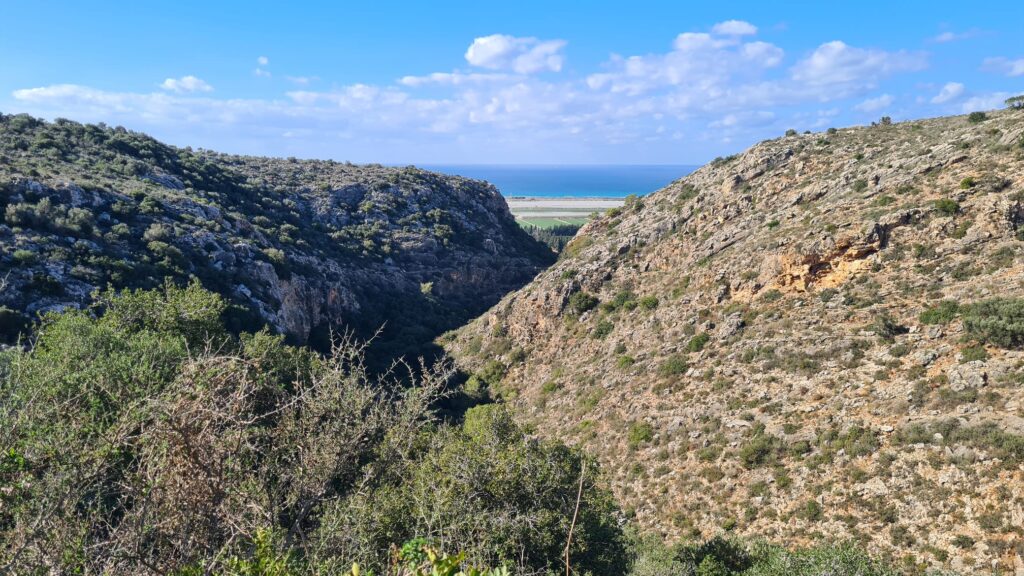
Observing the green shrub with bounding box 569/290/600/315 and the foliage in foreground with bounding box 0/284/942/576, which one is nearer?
the foliage in foreground with bounding box 0/284/942/576

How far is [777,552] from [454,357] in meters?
32.4

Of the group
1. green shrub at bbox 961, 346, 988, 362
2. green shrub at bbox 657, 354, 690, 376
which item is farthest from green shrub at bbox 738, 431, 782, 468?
green shrub at bbox 961, 346, 988, 362

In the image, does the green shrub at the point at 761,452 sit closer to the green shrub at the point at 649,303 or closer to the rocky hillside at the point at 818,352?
the rocky hillside at the point at 818,352

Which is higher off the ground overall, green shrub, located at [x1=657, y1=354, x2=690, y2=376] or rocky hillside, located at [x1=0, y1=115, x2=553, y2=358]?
rocky hillside, located at [x1=0, y1=115, x2=553, y2=358]

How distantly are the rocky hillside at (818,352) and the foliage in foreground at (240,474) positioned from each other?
828 centimetres

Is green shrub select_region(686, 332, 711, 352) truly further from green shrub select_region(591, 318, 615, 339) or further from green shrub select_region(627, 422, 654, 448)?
green shrub select_region(591, 318, 615, 339)

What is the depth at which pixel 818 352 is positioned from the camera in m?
22.3

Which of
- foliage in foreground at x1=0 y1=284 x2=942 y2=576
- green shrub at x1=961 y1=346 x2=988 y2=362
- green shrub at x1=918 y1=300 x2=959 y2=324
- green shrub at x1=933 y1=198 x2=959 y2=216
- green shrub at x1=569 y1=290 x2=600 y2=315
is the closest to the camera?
foliage in foreground at x1=0 y1=284 x2=942 y2=576

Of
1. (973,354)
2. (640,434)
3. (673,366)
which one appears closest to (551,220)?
(673,366)

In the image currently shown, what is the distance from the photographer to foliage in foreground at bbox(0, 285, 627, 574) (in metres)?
5.05

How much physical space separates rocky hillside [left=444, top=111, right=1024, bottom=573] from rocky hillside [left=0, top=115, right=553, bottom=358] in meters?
16.0

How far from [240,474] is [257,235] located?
144 ft

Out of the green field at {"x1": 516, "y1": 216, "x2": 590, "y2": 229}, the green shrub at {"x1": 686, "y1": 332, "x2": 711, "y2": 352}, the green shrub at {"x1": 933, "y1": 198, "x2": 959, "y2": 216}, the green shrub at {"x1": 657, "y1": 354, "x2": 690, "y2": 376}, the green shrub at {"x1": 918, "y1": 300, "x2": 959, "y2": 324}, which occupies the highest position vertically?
the green field at {"x1": 516, "y1": 216, "x2": 590, "y2": 229}

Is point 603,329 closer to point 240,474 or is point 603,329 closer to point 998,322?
point 998,322
